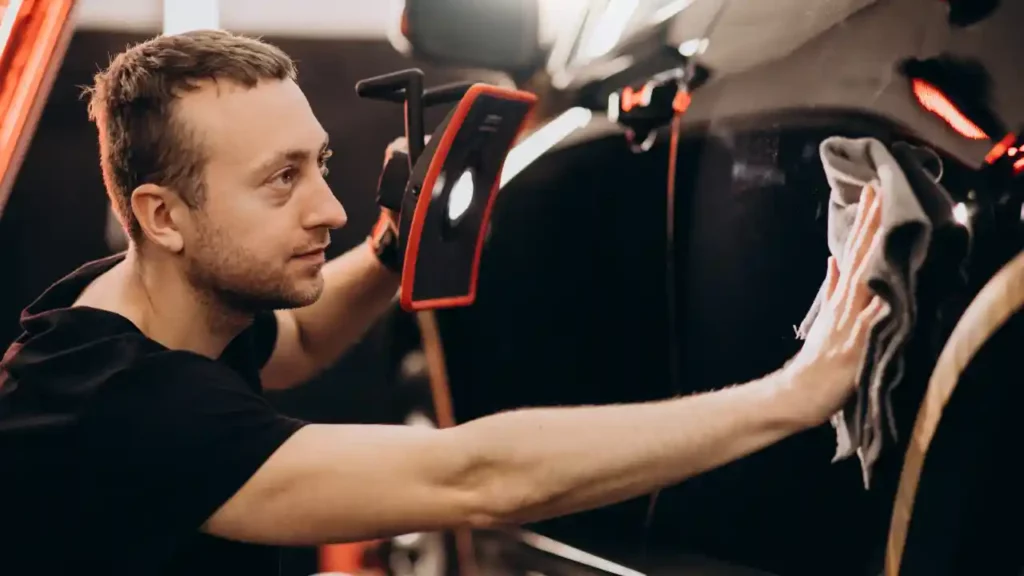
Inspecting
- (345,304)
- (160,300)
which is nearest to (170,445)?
(160,300)

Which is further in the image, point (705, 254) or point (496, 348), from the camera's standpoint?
point (496, 348)

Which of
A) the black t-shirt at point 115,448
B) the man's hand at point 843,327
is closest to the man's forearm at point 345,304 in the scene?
the black t-shirt at point 115,448

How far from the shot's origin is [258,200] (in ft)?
3.49

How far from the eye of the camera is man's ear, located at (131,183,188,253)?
1.06 metres

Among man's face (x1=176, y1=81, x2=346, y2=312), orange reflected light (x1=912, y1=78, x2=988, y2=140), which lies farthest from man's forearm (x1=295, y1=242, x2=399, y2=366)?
orange reflected light (x1=912, y1=78, x2=988, y2=140)

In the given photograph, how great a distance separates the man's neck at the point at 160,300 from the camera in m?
1.10

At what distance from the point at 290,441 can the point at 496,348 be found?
1.21 feet

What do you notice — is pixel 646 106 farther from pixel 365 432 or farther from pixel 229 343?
pixel 229 343

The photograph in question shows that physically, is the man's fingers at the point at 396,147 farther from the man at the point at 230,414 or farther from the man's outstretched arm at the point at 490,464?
the man's outstretched arm at the point at 490,464

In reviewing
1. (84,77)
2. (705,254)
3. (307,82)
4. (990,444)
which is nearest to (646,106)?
(705,254)

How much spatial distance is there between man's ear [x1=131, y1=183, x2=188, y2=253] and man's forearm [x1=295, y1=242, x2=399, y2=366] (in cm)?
31

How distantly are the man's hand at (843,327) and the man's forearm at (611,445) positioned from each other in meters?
0.02

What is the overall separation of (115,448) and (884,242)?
72 centimetres

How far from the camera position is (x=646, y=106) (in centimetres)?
102
